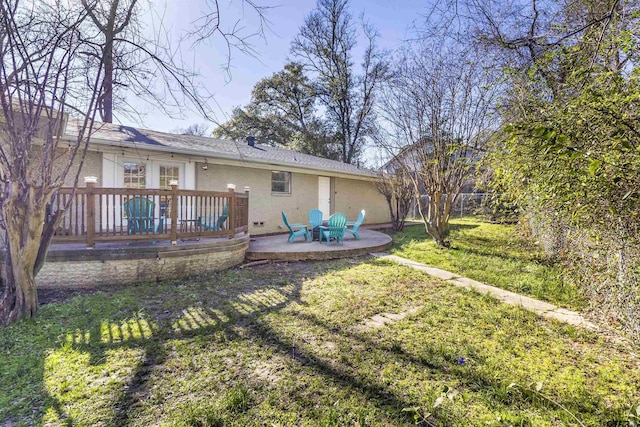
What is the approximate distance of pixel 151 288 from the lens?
4801 millimetres

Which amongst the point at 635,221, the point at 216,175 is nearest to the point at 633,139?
the point at 635,221

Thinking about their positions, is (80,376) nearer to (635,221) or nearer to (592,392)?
(592,392)

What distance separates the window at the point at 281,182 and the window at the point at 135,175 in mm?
3892

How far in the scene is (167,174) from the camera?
8023 millimetres

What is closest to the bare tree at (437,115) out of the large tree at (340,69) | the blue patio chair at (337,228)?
the blue patio chair at (337,228)

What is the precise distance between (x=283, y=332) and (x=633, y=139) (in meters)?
3.28

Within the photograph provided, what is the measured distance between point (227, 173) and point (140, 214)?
3.94 m

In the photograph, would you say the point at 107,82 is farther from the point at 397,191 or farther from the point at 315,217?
the point at 397,191

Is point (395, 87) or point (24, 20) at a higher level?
point (395, 87)

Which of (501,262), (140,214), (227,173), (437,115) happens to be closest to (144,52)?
(140,214)

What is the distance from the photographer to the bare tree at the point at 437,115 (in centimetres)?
742

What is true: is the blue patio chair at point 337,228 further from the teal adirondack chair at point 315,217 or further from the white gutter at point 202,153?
the white gutter at point 202,153

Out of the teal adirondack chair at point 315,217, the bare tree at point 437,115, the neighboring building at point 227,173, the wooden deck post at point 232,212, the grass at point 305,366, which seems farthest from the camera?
the teal adirondack chair at point 315,217

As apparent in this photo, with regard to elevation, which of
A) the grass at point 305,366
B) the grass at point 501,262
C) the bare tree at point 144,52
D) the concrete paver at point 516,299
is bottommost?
the grass at point 305,366
